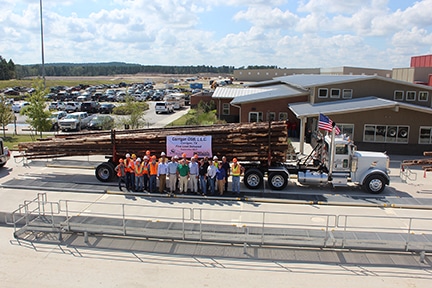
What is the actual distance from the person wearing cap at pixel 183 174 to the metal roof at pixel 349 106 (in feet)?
35.3

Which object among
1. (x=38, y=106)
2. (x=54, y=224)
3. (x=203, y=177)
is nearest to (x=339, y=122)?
(x=203, y=177)

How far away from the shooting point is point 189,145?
683 inches

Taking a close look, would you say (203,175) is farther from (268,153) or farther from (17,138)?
(17,138)

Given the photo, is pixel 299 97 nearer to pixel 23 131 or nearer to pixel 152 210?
pixel 152 210

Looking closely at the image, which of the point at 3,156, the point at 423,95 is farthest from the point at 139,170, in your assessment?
the point at 423,95

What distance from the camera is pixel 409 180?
19.5m

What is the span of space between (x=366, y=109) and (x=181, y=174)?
13.4 meters

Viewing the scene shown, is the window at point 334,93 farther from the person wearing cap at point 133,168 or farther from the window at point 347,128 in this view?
the person wearing cap at point 133,168

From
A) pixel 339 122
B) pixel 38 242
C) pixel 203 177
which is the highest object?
pixel 339 122

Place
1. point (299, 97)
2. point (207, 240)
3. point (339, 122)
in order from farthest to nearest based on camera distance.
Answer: point (299, 97)
point (339, 122)
point (207, 240)

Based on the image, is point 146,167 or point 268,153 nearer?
point 146,167

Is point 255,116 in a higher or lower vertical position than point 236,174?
higher

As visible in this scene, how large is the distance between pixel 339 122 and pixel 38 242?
19117 mm

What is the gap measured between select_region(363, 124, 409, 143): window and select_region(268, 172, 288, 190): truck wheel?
10.6 metres
